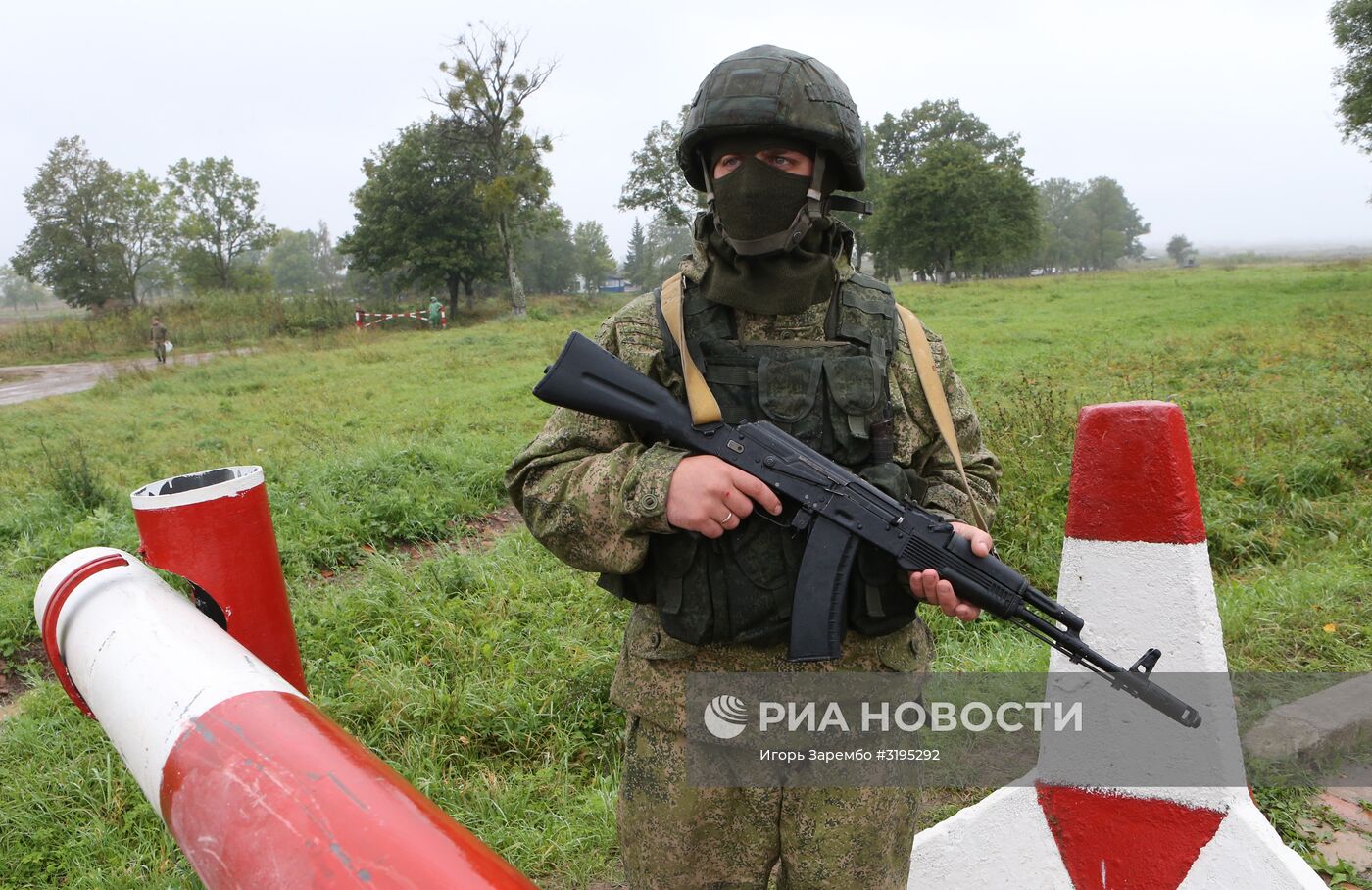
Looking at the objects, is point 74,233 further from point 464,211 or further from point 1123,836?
point 1123,836

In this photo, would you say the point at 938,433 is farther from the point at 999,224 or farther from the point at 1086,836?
the point at 999,224

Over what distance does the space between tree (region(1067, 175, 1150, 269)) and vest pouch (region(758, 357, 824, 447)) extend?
102 meters

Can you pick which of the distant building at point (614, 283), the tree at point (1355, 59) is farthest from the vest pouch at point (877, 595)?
the distant building at point (614, 283)

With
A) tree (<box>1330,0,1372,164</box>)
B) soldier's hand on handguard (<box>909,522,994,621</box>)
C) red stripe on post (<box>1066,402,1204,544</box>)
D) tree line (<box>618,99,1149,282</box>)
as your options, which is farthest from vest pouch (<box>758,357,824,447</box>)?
tree line (<box>618,99,1149,282</box>)

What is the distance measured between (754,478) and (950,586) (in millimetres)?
402

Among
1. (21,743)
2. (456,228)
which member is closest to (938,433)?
(21,743)

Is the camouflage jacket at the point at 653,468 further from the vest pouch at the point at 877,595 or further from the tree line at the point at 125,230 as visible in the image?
the tree line at the point at 125,230

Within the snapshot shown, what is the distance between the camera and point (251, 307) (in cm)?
2769

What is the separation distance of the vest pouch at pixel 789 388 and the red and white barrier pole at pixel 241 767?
0.93 metres

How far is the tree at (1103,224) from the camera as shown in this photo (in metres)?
91.8

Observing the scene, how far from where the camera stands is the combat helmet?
1569mm

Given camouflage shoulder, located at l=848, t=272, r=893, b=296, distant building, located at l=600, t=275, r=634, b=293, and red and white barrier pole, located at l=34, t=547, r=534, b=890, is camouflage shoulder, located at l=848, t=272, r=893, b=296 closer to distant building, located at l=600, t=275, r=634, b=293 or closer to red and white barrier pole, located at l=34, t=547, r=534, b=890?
red and white barrier pole, located at l=34, t=547, r=534, b=890

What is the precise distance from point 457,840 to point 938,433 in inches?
47.8

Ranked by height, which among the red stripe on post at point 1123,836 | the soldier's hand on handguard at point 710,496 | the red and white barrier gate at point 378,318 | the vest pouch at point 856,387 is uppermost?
the vest pouch at point 856,387
